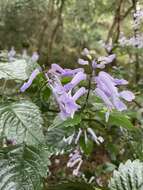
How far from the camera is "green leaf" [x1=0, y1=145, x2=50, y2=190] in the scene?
938 mm

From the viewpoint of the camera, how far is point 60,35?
20.5 feet

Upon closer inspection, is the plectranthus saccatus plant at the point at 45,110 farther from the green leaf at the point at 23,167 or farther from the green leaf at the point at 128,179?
the green leaf at the point at 128,179

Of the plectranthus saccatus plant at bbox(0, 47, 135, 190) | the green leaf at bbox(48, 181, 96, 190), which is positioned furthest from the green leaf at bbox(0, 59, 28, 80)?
the green leaf at bbox(48, 181, 96, 190)

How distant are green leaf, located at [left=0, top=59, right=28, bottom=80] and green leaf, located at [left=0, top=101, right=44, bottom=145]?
76 millimetres

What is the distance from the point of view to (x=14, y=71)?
1102mm

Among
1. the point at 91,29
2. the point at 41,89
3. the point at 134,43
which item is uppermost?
the point at 41,89

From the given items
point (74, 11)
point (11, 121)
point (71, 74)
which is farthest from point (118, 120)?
point (74, 11)

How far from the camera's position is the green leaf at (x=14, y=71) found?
1.07 m

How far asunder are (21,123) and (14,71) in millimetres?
187

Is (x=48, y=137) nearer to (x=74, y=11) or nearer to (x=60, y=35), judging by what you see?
(x=74, y=11)

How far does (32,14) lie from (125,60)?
151cm

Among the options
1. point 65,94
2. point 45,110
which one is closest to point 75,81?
point 65,94

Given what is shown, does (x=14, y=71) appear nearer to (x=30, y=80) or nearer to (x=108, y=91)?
(x=30, y=80)

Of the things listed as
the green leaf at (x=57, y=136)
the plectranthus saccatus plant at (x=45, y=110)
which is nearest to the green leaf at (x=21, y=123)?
the plectranthus saccatus plant at (x=45, y=110)
